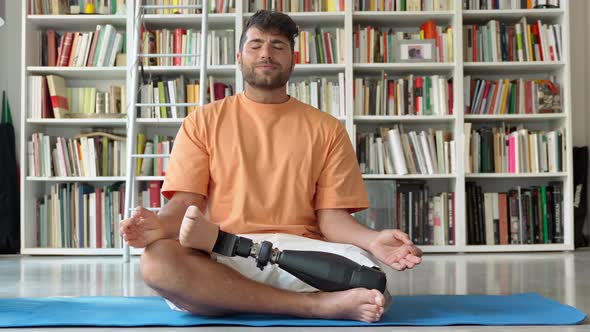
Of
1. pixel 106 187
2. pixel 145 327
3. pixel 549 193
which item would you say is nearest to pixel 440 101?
pixel 549 193

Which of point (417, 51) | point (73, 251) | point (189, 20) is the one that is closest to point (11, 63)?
point (189, 20)

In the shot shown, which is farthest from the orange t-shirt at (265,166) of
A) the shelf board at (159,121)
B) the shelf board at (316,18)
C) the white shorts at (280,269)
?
the shelf board at (316,18)

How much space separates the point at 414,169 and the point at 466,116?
50cm

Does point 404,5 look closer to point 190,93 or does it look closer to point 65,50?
point 190,93

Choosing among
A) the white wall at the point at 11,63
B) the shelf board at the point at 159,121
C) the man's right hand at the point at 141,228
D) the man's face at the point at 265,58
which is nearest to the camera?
the man's right hand at the point at 141,228

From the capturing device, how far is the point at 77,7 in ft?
18.2

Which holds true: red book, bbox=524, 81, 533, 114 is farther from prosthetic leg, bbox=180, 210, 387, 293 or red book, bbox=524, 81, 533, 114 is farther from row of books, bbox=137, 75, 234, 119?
prosthetic leg, bbox=180, 210, 387, 293

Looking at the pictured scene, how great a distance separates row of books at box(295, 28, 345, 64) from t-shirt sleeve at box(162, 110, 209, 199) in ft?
10.0

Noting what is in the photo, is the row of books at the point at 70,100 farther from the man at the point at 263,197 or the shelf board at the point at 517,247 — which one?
the man at the point at 263,197

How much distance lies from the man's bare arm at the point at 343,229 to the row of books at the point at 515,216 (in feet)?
10.5

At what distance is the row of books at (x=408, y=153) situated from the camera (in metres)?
5.50

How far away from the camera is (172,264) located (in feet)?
7.04

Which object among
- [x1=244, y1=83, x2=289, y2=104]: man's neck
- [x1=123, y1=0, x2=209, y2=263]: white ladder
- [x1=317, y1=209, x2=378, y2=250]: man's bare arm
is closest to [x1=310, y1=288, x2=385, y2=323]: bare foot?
[x1=317, y1=209, x2=378, y2=250]: man's bare arm

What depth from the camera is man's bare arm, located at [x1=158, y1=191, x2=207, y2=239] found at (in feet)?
7.39
